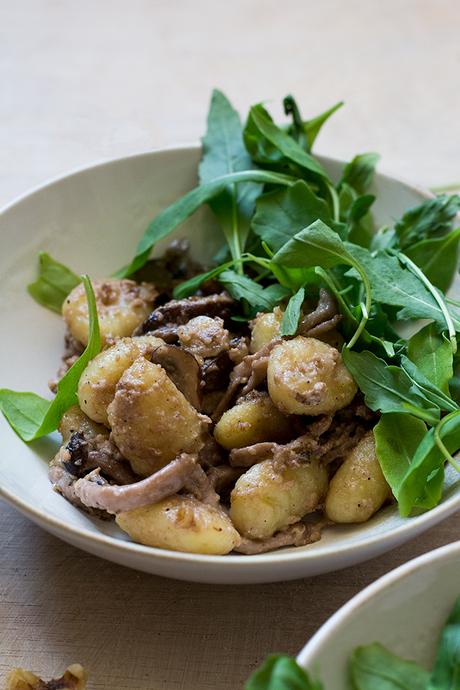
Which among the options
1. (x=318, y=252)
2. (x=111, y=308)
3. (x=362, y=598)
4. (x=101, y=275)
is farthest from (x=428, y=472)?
(x=101, y=275)

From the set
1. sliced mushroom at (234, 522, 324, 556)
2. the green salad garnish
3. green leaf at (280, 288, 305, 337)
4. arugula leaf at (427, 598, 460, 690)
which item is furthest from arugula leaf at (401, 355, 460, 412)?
arugula leaf at (427, 598, 460, 690)

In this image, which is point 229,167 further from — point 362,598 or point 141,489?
point 362,598

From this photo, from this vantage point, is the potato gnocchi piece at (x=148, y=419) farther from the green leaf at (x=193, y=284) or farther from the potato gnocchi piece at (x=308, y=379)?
the green leaf at (x=193, y=284)

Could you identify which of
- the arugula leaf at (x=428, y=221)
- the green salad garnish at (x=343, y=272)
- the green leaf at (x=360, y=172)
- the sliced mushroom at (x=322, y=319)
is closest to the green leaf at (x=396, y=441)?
the green salad garnish at (x=343, y=272)

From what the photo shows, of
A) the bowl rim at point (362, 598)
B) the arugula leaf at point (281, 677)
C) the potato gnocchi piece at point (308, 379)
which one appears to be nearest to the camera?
the arugula leaf at point (281, 677)

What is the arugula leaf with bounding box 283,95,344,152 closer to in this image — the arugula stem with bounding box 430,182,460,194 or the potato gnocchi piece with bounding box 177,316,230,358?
the arugula stem with bounding box 430,182,460,194

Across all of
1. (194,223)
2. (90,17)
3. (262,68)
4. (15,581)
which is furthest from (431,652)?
(90,17)
